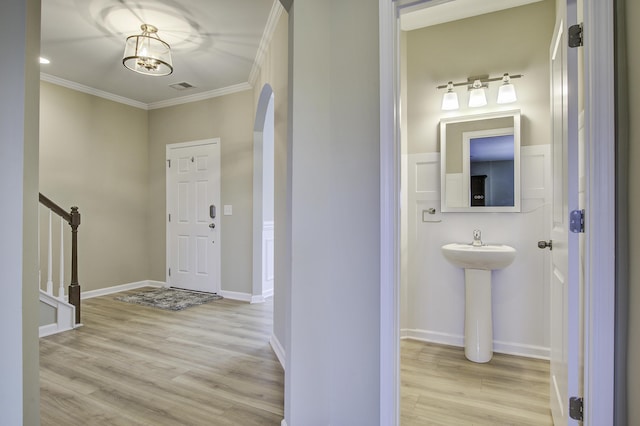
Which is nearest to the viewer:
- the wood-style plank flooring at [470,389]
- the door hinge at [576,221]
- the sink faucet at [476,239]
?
the door hinge at [576,221]

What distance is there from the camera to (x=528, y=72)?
2791mm

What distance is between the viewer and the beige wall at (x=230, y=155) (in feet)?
15.2

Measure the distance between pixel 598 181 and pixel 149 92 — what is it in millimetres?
5109

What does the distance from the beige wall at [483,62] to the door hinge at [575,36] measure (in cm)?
152

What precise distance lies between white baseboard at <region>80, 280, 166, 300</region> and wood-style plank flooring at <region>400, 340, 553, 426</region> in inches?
161

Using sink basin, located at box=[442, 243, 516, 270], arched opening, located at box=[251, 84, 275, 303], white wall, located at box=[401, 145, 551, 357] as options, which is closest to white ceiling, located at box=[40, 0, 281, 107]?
arched opening, located at box=[251, 84, 275, 303]

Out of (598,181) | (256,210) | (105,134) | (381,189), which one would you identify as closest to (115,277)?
(105,134)

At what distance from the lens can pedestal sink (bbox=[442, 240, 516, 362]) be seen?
8.60 ft

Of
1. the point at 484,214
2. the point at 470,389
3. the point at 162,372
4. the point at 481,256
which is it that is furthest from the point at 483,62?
the point at 162,372

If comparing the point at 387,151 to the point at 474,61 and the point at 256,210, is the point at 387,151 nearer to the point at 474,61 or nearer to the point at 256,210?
the point at 474,61

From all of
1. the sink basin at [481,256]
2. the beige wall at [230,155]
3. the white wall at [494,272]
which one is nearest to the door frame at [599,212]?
the sink basin at [481,256]

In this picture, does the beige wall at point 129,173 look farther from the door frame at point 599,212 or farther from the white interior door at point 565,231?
the door frame at point 599,212

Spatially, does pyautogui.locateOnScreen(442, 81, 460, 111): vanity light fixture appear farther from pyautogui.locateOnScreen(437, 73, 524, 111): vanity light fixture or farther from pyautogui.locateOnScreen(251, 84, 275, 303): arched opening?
pyautogui.locateOnScreen(251, 84, 275, 303): arched opening

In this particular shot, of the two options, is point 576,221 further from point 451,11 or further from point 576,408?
point 451,11
